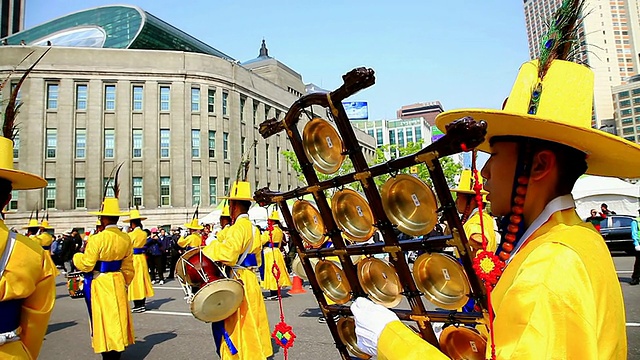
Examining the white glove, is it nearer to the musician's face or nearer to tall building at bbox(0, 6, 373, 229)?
the musician's face

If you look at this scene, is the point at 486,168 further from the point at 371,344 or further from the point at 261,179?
the point at 261,179

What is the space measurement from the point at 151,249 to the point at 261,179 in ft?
69.6

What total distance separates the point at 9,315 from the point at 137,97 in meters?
31.4

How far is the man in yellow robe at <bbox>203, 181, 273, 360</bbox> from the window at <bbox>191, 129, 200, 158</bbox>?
27.8m

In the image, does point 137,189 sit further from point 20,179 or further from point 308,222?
point 308,222

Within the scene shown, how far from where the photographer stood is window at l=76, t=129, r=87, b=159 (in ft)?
99.9

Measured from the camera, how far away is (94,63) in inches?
1203

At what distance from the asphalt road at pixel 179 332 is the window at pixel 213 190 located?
20.4 meters

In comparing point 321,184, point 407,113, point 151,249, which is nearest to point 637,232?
point 321,184

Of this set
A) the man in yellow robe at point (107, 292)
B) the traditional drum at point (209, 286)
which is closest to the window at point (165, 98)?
the man in yellow robe at point (107, 292)

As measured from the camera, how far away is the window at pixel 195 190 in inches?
1245

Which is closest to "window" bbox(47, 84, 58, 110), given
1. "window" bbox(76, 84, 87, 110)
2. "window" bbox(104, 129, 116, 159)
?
"window" bbox(76, 84, 87, 110)

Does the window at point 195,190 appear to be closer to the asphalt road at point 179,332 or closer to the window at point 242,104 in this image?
the window at point 242,104

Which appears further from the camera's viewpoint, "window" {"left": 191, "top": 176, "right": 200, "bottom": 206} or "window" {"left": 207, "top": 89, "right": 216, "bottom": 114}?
"window" {"left": 207, "top": 89, "right": 216, "bottom": 114}
